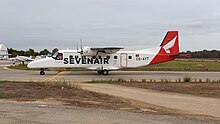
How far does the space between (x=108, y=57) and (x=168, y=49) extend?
6289mm

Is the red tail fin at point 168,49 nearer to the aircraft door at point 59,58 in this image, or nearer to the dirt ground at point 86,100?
the aircraft door at point 59,58

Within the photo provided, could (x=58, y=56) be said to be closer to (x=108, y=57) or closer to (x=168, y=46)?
(x=108, y=57)

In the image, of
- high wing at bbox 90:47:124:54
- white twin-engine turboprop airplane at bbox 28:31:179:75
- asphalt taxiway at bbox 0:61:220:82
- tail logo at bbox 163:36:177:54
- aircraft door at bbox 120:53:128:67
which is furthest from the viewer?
tail logo at bbox 163:36:177:54

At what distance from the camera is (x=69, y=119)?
973cm

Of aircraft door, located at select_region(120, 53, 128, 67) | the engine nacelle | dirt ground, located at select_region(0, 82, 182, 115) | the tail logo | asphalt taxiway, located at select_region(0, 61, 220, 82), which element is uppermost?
the tail logo

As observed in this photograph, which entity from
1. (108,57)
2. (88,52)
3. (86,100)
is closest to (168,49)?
(108,57)

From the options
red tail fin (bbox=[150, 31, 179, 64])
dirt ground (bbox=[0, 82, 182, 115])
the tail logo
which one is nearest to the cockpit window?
red tail fin (bbox=[150, 31, 179, 64])

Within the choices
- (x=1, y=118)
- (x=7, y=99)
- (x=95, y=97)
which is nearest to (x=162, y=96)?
(x=95, y=97)

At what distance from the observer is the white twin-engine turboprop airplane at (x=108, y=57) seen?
33969 mm

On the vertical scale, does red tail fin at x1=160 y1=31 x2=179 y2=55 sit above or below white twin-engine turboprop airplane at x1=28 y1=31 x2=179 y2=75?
above

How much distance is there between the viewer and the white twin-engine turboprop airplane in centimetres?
3397

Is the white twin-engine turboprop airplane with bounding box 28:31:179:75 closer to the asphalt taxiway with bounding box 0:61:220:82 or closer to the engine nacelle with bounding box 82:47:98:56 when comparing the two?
the engine nacelle with bounding box 82:47:98:56

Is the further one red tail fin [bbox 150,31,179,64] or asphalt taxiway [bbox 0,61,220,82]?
red tail fin [bbox 150,31,179,64]

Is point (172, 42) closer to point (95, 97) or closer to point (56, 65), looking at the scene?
point (56, 65)
